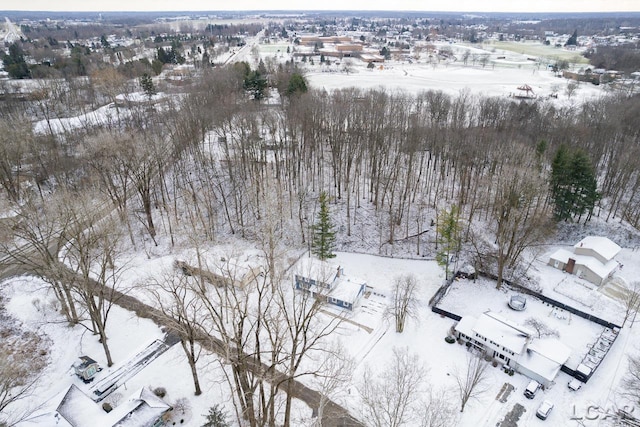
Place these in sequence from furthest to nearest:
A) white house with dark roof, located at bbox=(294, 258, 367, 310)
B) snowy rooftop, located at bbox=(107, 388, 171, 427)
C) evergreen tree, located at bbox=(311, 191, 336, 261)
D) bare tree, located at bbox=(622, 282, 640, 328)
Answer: evergreen tree, located at bbox=(311, 191, 336, 261)
white house with dark roof, located at bbox=(294, 258, 367, 310)
bare tree, located at bbox=(622, 282, 640, 328)
snowy rooftop, located at bbox=(107, 388, 171, 427)

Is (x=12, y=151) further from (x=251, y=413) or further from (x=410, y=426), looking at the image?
(x=410, y=426)

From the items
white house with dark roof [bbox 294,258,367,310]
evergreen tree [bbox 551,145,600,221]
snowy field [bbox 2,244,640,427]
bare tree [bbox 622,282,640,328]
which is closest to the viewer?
snowy field [bbox 2,244,640,427]

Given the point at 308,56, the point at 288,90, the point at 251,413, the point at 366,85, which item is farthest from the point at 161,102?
the point at 308,56

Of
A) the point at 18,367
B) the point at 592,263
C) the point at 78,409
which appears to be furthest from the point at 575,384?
the point at 18,367

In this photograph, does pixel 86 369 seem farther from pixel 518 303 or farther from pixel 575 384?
pixel 518 303

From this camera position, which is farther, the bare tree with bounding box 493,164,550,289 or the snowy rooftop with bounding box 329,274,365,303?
the bare tree with bounding box 493,164,550,289

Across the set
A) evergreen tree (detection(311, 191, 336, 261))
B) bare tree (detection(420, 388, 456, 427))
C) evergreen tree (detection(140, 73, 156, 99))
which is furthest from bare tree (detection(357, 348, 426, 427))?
evergreen tree (detection(140, 73, 156, 99))

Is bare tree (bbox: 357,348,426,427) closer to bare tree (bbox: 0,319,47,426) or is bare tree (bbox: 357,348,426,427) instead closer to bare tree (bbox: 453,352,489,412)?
bare tree (bbox: 453,352,489,412)
